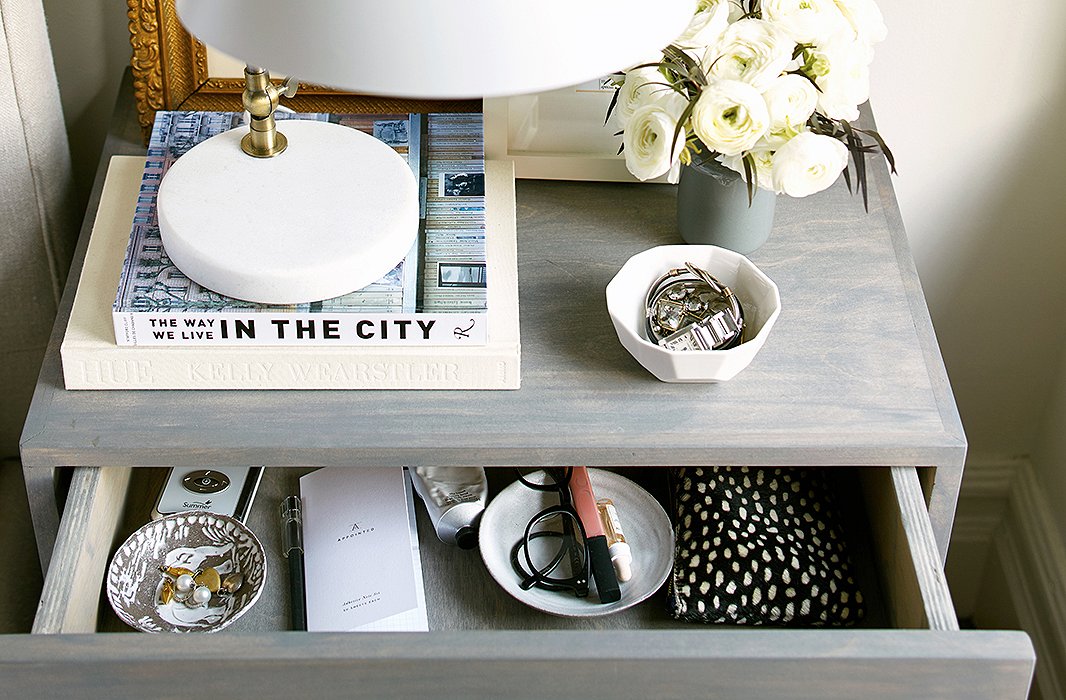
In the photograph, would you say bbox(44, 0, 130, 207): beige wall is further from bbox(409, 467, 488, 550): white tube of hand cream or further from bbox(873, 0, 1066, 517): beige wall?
bbox(873, 0, 1066, 517): beige wall

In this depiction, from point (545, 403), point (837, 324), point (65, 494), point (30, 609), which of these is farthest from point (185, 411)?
point (837, 324)

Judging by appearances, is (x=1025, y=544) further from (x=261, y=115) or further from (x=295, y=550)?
→ (x=261, y=115)

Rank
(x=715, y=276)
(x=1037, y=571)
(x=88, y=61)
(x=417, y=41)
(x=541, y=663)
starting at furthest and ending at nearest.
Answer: (x=1037, y=571) → (x=88, y=61) → (x=715, y=276) → (x=541, y=663) → (x=417, y=41)

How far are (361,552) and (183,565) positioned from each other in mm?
123

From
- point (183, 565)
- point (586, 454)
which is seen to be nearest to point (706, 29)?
point (586, 454)

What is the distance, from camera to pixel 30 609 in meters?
1.00

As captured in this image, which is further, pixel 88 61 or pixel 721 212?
pixel 88 61

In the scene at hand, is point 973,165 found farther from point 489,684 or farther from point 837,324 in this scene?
point 489,684

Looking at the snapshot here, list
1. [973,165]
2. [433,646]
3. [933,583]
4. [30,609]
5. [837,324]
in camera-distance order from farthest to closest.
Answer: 1. [973,165]
2. [30,609]
3. [837,324]
4. [933,583]
5. [433,646]

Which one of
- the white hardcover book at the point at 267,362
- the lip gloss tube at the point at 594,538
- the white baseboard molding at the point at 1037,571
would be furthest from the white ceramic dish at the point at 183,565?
the white baseboard molding at the point at 1037,571

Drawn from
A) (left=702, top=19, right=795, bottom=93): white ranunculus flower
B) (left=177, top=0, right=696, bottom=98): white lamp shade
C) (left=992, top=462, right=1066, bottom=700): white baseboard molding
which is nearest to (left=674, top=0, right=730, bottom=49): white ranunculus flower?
(left=702, top=19, right=795, bottom=93): white ranunculus flower

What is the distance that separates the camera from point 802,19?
2.59ft

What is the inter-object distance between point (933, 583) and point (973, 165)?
0.55m

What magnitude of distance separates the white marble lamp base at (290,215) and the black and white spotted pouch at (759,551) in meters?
0.29
